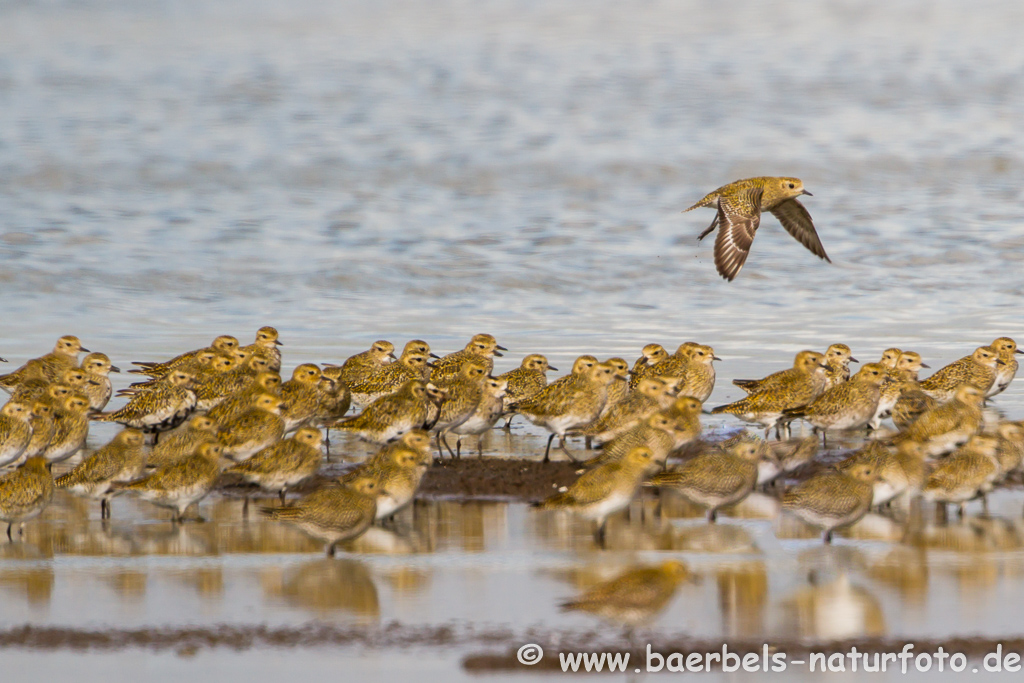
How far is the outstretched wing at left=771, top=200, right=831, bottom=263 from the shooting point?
16266mm

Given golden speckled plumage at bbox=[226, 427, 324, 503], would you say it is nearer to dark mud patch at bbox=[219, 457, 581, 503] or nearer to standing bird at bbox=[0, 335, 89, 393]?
dark mud patch at bbox=[219, 457, 581, 503]

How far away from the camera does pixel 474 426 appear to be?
12266 mm

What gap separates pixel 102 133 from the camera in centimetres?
3575

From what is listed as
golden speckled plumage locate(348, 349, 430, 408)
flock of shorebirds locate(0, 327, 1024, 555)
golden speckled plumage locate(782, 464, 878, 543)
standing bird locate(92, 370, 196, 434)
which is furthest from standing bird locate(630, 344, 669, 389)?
golden speckled plumage locate(782, 464, 878, 543)

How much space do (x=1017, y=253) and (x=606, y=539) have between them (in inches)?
587

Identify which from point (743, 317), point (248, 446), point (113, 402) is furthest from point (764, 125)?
point (248, 446)

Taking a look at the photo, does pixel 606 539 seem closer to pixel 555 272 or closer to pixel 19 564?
pixel 19 564

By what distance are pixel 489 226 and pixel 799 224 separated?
9.11 meters

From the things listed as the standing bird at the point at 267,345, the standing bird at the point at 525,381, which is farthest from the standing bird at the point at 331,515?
the standing bird at the point at 267,345

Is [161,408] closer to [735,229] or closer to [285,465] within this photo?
[285,465]

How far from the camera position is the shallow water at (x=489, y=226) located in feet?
28.2

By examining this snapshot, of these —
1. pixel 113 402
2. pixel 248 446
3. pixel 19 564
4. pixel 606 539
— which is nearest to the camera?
pixel 19 564

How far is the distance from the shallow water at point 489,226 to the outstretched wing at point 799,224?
1075 millimetres

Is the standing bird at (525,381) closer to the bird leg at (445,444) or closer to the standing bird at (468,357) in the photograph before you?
the standing bird at (468,357)
